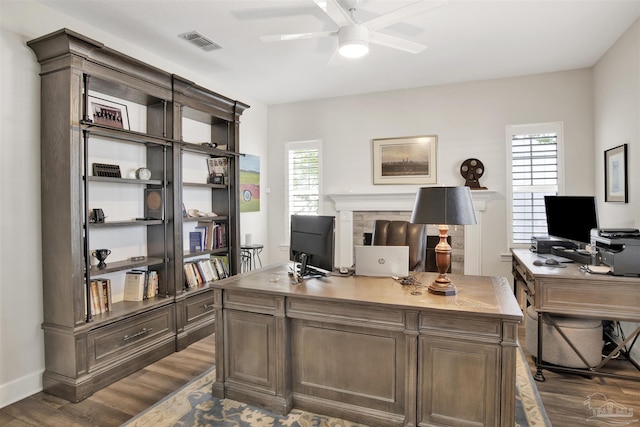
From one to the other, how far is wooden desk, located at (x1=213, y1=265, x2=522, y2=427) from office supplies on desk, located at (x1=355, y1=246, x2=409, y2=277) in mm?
72

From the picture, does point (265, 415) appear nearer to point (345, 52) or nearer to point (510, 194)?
point (345, 52)

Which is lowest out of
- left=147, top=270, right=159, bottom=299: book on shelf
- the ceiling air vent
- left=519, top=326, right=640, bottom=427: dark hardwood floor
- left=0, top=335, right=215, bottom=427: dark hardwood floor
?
left=0, top=335, right=215, bottom=427: dark hardwood floor

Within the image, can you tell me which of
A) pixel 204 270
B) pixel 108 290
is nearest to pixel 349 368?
pixel 108 290

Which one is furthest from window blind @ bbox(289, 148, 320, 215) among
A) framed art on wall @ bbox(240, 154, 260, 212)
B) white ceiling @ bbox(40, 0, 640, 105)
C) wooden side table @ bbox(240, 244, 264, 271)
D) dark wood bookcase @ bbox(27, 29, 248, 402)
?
dark wood bookcase @ bbox(27, 29, 248, 402)

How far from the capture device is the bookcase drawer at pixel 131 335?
2.77 m

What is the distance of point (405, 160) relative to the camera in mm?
4910

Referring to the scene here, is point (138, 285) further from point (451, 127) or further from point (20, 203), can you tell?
point (451, 127)

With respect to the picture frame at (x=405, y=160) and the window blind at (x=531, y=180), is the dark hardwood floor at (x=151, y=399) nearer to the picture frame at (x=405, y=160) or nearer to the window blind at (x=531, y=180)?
the window blind at (x=531, y=180)

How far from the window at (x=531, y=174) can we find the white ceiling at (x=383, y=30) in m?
0.74

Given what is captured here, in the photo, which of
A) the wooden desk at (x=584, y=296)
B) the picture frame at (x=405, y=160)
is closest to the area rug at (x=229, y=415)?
the wooden desk at (x=584, y=296)

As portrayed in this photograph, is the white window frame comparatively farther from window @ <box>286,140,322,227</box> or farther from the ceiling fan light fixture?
the ceiling fan light fixture

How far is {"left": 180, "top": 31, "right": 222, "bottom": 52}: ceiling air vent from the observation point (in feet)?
10.8

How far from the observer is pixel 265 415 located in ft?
7.72

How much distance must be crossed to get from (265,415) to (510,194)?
3755 mm
